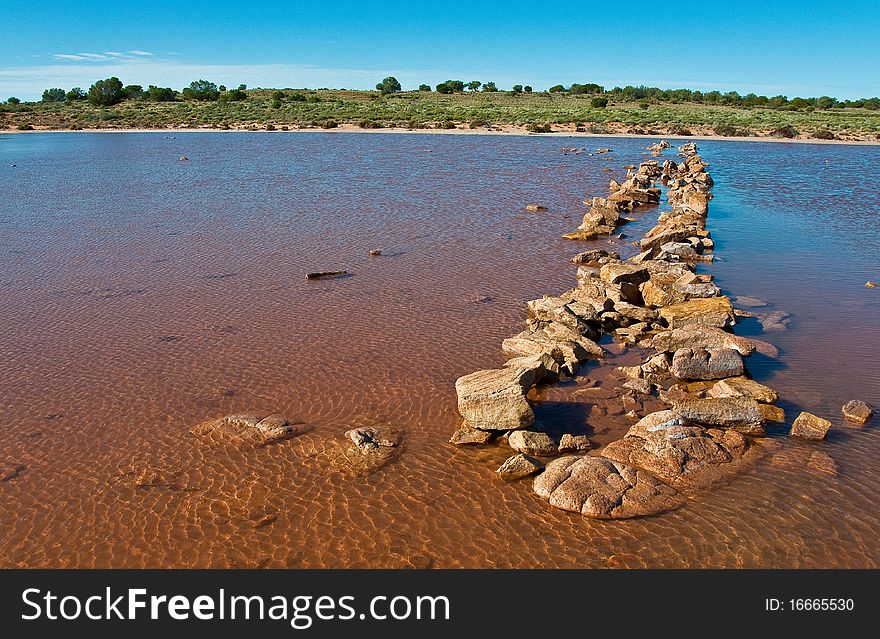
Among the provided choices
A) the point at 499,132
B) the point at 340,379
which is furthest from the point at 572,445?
the point at 499,132

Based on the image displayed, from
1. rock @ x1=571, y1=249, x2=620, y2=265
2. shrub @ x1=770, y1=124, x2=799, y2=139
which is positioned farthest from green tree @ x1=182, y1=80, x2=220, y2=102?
rock @ x1=571, y1=249, x2=620, y2=265

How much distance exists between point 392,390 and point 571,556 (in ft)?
15.7

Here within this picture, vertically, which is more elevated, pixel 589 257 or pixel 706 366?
pixel 589 257

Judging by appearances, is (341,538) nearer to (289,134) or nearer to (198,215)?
(198,215)

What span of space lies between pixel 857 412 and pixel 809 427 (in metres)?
1.19

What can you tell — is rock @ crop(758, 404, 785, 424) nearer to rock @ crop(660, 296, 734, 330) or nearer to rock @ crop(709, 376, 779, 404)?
rock @ crop(709, 376, 779, 404)

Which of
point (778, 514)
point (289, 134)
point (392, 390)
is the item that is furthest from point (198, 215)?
point (289, 134)

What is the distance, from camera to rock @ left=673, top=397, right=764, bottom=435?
9.60 m

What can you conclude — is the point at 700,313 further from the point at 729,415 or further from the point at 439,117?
the point at 439,117

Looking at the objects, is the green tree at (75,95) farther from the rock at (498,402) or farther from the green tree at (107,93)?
the rock at (498,402)

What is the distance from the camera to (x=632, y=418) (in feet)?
33.3

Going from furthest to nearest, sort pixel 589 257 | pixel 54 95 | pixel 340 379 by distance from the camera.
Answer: pixel 54 95 → pixel 589 257 → pixel 340 379

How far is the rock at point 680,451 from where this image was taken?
8625 mm

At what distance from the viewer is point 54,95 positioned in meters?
123
